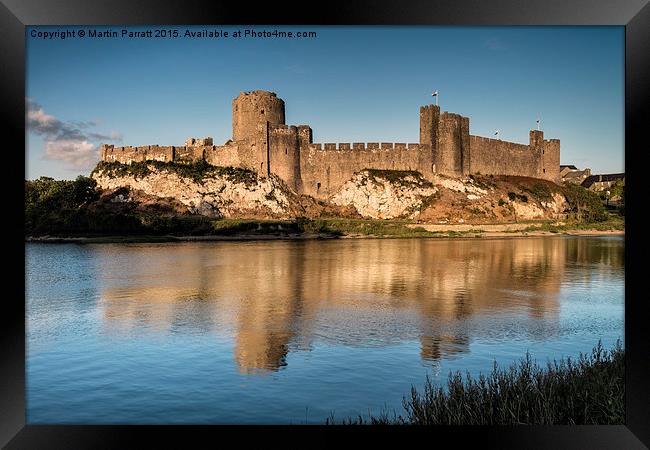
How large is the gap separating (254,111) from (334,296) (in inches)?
908

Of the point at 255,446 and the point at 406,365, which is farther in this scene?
the point at 406,365

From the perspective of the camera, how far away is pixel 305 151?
33906mm

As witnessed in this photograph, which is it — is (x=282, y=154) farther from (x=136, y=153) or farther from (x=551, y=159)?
(x=551, y=159)

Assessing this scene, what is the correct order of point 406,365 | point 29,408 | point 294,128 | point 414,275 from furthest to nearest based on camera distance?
point 294,128 < point 414,275 < point 406,365 < point 29,408

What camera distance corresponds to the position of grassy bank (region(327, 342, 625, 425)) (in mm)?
4621

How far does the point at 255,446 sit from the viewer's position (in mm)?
4086

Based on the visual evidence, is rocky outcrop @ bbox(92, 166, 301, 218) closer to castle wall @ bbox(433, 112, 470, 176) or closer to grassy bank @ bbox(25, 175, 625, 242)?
grassy bank @ bbox(25, 175, 625, 242)

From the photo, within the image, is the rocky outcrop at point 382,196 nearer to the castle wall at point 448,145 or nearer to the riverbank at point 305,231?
the riverbank at point 305,231

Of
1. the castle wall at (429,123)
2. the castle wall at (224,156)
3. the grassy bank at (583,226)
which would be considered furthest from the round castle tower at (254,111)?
the grassy bank at (583,226)

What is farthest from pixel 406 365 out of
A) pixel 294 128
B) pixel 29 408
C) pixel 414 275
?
pixel 294 128

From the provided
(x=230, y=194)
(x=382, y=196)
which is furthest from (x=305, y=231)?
(x=382, y=196)
